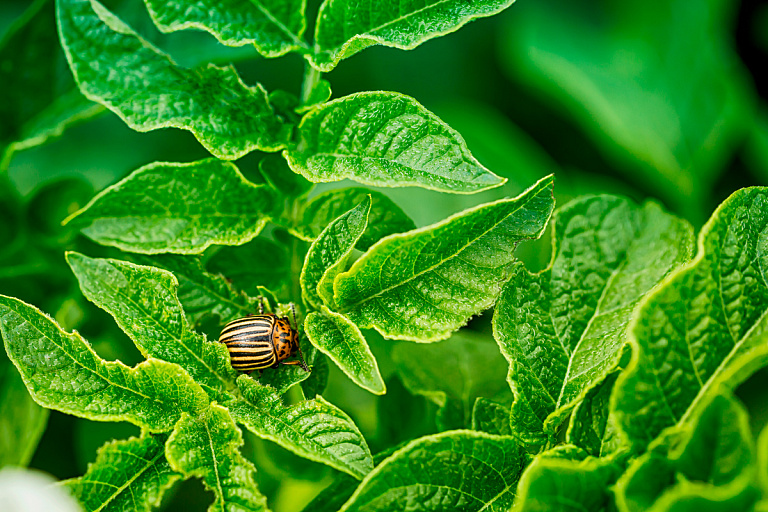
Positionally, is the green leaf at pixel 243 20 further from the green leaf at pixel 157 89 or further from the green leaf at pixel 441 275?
the green leaf at pixel 441 275

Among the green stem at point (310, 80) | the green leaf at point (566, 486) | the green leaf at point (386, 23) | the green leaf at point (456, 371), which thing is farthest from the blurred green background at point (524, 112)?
the green leaf at point (566, 486)

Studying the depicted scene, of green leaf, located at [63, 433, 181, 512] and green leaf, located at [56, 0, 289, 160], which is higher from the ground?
green leaf, located at [56, 0, 289, 160]

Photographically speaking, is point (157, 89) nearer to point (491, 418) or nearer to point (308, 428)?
point (308, 428)

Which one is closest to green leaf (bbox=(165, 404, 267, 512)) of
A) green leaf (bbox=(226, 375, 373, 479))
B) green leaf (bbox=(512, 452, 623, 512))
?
green leaf (bbox=(226, 375, 373, 479))

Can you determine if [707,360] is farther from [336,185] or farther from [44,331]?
[336,185]

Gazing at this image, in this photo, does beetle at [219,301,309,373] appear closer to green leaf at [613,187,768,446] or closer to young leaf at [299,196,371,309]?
young leaf at [299,196,371,309]

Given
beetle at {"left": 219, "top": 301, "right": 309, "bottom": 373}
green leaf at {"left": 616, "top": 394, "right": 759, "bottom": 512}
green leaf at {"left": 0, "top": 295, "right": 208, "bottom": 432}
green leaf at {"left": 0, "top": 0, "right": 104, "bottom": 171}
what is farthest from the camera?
green leaf at {"left": 0, "top": 0, "right": 104, "bottom": 171}
